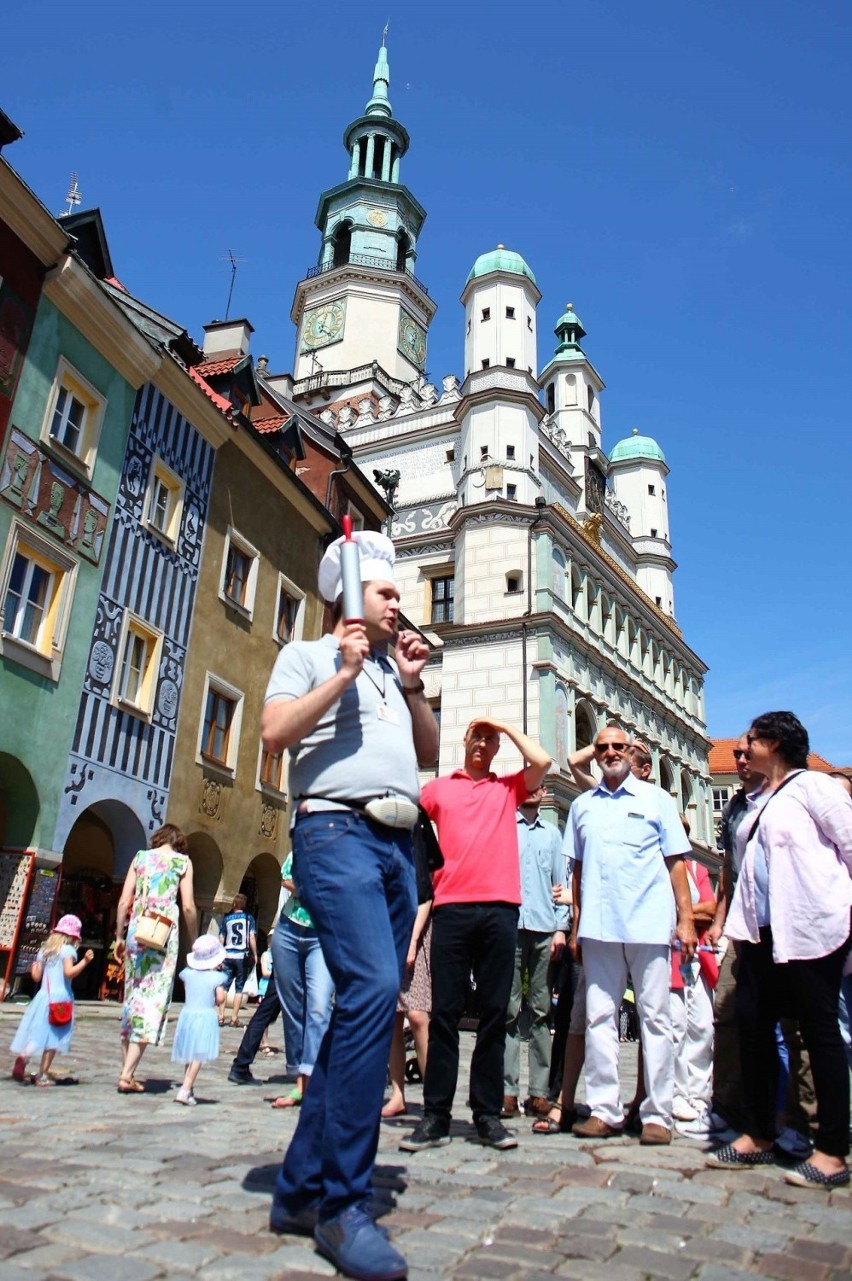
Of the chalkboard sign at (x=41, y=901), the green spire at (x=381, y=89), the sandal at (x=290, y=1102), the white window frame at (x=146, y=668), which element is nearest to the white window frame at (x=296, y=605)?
the white window frame at (x=146, y=668)

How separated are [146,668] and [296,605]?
5.67m

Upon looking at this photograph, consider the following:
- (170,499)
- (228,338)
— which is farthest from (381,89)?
→ (170,499)

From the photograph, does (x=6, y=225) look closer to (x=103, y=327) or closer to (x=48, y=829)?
(x=103, y=327)

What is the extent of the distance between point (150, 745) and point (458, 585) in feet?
60.5

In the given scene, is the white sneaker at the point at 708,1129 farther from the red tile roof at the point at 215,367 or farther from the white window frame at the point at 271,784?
the red tile roof at the point at 215,367

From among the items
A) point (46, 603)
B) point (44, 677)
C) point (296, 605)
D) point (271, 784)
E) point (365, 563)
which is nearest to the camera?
point (365, 563)

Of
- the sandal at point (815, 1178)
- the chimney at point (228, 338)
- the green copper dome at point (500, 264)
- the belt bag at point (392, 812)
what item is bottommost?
the sandal at point (815, 1178)

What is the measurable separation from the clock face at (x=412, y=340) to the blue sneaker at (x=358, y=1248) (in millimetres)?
47254

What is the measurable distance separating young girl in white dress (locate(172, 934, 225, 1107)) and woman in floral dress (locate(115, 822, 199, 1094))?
0.19 metres

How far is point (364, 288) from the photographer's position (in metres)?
48.6

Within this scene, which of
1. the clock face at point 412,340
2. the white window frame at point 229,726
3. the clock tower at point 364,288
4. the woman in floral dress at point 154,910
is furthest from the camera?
the clock face at point 412,340

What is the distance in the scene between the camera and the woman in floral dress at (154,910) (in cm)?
662

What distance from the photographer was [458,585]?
33219mm

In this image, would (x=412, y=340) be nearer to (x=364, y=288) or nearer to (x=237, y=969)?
(x=364, y=288)
